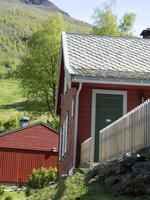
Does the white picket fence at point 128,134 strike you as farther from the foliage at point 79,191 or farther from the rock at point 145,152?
the foliage at point 79,191

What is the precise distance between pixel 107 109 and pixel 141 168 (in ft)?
30.6

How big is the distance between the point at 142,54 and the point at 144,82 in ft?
12.4

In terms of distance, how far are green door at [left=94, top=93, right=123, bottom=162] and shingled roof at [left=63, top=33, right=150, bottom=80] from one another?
104 centimetres

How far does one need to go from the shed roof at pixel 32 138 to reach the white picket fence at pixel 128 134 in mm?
24798

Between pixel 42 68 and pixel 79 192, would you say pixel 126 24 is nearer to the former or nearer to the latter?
pixel 42 68

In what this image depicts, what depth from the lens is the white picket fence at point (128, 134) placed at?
13547mm

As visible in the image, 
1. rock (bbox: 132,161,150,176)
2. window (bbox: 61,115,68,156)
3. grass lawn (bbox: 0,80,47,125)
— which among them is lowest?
grass lawn (bbox: 0,80,47,125)

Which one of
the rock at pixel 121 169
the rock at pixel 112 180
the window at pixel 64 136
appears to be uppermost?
the rock at pixel 121 169

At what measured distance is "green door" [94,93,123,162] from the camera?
2109cm

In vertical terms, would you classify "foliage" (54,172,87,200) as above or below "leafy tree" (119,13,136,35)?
below

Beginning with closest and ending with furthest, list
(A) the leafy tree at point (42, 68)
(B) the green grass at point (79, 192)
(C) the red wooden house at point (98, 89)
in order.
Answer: (B) the green grass at point (79, 192)
(C) the red wooden house at point (98, 89)
(A) the leafy tree at point (42, 68)

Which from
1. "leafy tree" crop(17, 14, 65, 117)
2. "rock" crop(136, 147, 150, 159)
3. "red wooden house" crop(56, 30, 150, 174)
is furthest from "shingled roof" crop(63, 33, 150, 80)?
"leafy tree" crop(17, 14, 65, 117)

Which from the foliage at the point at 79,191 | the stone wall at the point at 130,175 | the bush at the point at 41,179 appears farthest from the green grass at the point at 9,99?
the stone wall at the point at 130,175

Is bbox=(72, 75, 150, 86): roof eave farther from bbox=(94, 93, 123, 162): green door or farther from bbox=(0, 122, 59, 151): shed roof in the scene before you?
bbox=(0, 122, 59, 151): shed roof
